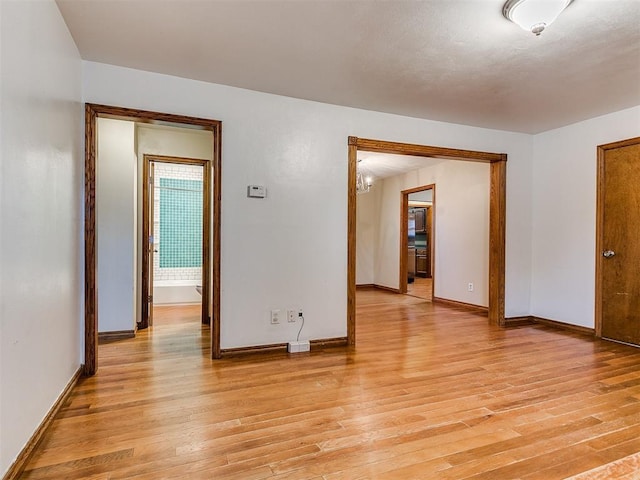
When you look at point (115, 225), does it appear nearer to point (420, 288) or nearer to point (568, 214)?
point (568, 214)

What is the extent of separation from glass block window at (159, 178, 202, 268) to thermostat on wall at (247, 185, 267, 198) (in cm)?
342

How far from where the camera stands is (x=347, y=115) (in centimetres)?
367

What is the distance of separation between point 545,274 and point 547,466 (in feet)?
11.2

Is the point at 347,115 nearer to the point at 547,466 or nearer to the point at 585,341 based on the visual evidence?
the point at 547,466

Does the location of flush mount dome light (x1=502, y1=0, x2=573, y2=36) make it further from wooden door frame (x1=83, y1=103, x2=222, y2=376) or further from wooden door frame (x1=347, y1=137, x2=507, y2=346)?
wooden door frame (x1=83, y1=103, x2=222, y2=376)

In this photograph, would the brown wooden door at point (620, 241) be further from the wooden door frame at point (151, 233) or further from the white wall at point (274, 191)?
the wooden door frame at point (151, 233)

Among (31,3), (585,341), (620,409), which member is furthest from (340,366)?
(31,3)

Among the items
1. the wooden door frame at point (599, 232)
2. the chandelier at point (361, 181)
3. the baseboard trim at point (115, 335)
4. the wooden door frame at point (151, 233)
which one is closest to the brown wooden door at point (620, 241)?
the wooden door frame at point (599, 232)

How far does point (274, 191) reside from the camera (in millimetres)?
3363

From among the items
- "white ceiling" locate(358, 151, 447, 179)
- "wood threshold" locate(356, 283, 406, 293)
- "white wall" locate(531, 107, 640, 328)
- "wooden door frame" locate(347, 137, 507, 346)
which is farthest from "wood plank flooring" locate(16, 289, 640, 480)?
A: "wood threshold" locate(356, 283, 406, 293)

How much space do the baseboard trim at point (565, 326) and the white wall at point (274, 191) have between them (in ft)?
8.86

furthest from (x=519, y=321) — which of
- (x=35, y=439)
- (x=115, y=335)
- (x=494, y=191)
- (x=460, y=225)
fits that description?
(x=35, y=439)

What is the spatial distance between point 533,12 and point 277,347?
10.00 feet

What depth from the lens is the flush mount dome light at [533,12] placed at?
6.28 ft
